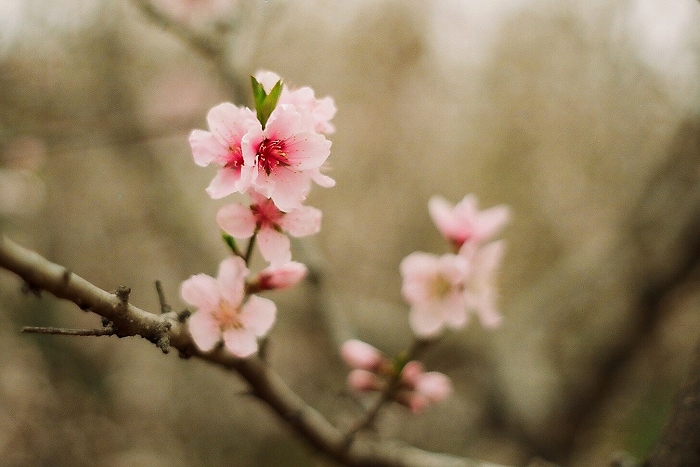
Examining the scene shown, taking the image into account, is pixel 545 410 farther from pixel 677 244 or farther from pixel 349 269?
pixel 349 269

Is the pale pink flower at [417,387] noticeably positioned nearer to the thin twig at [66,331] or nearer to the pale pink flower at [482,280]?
the pale pink flower at [482,280]

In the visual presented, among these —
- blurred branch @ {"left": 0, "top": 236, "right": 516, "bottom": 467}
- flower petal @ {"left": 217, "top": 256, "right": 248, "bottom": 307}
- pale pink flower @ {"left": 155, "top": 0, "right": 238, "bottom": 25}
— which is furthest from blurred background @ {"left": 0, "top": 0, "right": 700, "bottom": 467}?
flower petal @ {"left": 217, "top": 256, "right": 248, "bottom": 307}

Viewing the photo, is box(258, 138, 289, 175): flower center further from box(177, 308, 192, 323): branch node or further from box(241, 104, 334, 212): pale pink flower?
box(177, 308, 192, 323): branch node

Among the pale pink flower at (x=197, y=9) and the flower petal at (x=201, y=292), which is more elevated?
the pale pink flower at (x=197, y=9)

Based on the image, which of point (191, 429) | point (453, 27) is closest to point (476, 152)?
point (453, 27)

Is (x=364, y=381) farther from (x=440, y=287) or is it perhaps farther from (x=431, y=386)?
(x=440, y=287)

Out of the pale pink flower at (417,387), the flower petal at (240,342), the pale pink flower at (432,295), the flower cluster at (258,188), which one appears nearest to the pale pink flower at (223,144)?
the flower cluster at (258,188)
